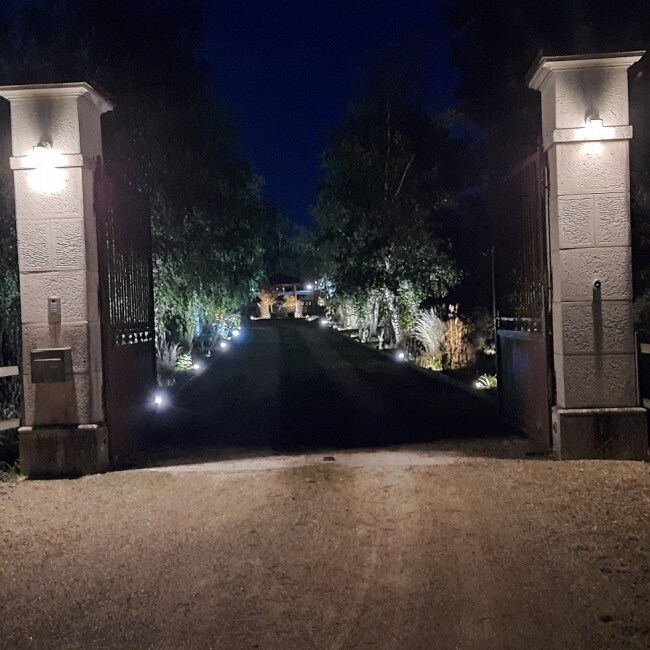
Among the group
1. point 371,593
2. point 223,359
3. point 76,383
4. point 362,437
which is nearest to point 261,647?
point 371,593

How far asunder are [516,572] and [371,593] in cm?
105

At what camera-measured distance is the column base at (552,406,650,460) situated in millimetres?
8391

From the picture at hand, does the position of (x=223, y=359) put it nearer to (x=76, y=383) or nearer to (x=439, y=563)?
(x=76, y=383)

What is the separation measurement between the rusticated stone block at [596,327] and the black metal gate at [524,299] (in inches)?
10.7

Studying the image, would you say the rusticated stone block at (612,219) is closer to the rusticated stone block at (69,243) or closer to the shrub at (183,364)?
the rusticated stone block at (69,243)

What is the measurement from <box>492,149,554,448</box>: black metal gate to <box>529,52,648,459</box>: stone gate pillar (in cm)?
30

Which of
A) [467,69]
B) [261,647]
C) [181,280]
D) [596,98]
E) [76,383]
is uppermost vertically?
[467,69]

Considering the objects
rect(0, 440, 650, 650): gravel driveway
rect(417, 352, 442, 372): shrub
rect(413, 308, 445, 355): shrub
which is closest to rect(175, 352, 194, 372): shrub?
rect(417, 352, 442, 372): shrub

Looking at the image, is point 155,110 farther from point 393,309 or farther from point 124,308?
point 393,309

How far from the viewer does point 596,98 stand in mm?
8398

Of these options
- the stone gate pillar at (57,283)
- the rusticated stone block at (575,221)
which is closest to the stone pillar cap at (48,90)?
the stone gate pillar at (57,283)

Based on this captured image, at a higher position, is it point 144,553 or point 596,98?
point 596,98

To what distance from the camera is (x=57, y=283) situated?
8578 mm

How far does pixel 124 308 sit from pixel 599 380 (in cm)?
571
